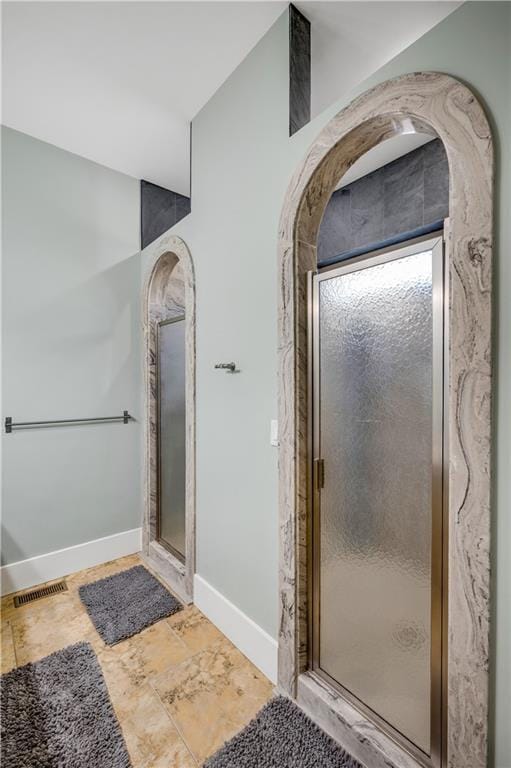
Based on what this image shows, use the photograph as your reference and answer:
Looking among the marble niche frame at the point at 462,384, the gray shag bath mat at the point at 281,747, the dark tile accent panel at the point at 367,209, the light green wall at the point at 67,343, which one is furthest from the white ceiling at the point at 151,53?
the gray shag bath mat at the point at 281,747

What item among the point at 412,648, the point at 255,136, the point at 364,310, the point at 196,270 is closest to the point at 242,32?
the point at 255,136

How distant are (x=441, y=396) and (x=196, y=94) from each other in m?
2.11

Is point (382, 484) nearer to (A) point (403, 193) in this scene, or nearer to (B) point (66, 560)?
(A) point (403, 193)

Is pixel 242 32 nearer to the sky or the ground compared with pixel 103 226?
nearer to the sky

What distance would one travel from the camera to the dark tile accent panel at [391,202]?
225 centimetres

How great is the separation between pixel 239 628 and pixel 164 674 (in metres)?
0.39

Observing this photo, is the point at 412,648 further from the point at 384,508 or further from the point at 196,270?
the point at 196,270

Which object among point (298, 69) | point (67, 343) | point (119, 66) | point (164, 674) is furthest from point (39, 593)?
point (298, 69)

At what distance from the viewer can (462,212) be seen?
93 cm

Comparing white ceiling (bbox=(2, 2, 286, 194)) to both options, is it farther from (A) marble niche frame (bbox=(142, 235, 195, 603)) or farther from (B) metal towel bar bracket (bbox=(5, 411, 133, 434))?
(B) metal towel bar bracket (bbox=(5, 411, 133, 434))

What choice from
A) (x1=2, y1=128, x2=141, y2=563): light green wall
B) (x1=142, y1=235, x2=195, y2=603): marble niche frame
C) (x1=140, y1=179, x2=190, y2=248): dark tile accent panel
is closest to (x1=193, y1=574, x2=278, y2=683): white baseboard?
(x1=142, y1=235, x2=195, y2=603): marble niche frame

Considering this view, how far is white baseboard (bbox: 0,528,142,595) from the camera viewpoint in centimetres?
223

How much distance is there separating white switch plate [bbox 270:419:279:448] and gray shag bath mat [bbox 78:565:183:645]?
4.27ft

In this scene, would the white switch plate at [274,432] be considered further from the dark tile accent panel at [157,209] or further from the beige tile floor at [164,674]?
the dark tile accent panel at [157,209]
